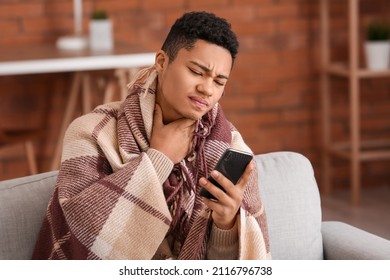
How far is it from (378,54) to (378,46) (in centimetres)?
4

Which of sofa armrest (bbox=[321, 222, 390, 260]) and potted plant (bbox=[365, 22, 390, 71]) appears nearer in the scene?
sofa armrest (bbox=[321, 222, 390, 260])

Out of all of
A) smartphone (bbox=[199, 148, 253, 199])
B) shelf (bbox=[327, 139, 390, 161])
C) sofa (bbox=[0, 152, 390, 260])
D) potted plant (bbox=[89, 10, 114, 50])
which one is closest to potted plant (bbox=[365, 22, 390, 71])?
shelf (bbox=[327, 139, 390, 161])

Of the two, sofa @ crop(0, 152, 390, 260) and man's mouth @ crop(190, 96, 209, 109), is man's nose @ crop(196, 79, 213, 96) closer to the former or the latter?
man's mouth @ crop(190, 96, 209, 109)

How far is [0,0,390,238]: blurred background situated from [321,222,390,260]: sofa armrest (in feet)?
6.01

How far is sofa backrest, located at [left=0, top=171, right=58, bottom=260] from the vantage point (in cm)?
192

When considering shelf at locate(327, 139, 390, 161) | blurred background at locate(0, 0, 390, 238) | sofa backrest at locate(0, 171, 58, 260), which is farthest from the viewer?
shelf at locate(327, 139, 390, 161)

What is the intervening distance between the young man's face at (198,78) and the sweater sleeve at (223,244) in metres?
0.22

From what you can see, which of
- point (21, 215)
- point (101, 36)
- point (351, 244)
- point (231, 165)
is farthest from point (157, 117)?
→ point (101, 36)

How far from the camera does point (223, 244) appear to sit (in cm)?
176

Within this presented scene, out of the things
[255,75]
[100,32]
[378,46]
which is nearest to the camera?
[100,32]

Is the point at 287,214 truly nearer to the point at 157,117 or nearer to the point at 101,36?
the point at 157,117

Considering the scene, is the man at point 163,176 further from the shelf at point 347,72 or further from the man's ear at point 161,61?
the shelf at point 347,72

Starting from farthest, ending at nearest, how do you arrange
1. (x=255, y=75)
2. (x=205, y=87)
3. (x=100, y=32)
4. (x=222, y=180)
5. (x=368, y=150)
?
(x=368, y=150) < (x=255, y=75) < (x=100, y=32) < (x=205, y=87) < (x=222, y=180)
